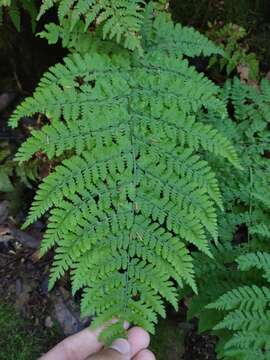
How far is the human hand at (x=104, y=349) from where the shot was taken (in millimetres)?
2398

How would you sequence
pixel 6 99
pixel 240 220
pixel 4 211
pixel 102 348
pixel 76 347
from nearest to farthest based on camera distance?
pixel 102 348 < pixel 76 347 < pixel 240 220 < pixel 4 211 < pixel 6 99

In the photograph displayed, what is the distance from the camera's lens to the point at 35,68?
4137mm

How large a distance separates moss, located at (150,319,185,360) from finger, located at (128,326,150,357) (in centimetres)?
117

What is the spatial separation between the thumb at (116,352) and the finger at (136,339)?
0.50 feet

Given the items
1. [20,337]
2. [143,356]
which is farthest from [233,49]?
[20,337]

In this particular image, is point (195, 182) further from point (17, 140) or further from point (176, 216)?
point (17, 140)

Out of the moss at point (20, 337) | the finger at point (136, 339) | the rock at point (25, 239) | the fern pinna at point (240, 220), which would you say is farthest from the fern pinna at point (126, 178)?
the rock at point (25, 239)

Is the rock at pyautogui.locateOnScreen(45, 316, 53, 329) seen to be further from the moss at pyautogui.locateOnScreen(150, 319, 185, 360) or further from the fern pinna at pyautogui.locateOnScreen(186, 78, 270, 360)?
the fern pinna at pyautogui.locateOnScreen(186, 78, 270, 360)

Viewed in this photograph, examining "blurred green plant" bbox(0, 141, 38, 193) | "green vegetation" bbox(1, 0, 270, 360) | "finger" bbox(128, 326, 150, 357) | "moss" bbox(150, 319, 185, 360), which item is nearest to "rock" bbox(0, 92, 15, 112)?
"blurred green plant" bbox(0, 141, 38, 193)

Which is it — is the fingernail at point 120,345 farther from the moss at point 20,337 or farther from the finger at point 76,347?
the moss at point 20,337

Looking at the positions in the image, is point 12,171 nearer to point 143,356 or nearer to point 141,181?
point 141,181

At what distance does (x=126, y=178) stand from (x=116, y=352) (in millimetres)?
848

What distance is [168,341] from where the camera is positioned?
3811 millimetres

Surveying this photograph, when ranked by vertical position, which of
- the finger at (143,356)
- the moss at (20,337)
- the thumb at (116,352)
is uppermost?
the thumb at (116,352)
